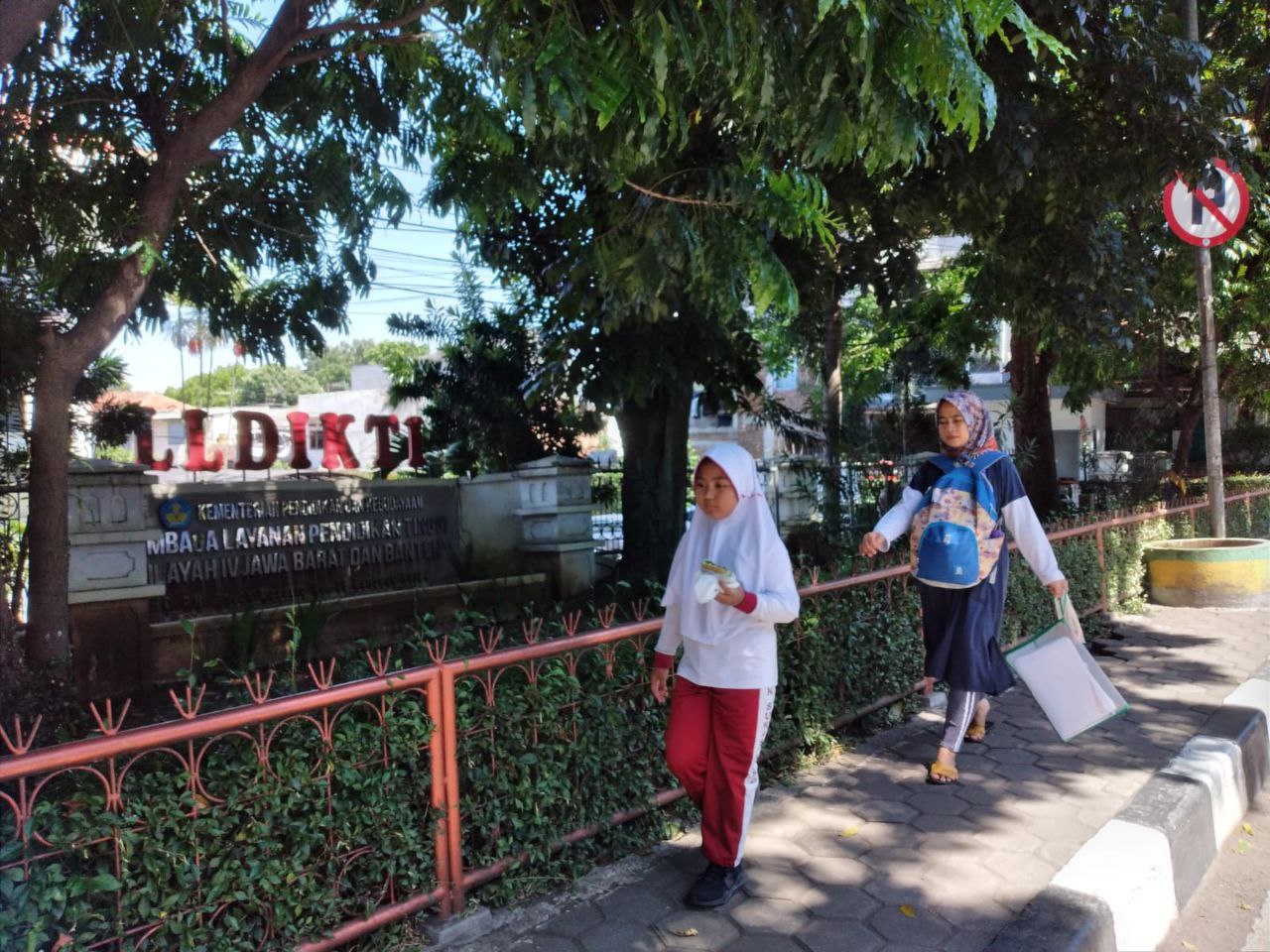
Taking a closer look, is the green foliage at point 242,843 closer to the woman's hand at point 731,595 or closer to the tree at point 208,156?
the woman's hand at point 731,595

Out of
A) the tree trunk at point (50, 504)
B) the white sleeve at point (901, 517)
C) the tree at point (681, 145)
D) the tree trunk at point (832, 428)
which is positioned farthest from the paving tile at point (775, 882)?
the tree trunk at point (832, 428)

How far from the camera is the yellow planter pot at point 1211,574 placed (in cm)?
813

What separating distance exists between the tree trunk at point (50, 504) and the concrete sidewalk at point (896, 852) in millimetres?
2463

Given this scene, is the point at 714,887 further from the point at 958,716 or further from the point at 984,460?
the point at 984,460

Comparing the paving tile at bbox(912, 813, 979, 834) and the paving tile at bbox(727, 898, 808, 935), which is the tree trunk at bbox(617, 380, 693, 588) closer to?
the paving tile at bbox(912, 813, 979, 834)

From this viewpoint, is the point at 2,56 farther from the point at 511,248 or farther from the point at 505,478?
the point at 505,478

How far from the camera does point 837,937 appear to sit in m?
2.97

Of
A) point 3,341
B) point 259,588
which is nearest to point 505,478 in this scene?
point 259,588

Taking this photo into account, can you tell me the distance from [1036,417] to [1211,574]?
15.7 ft

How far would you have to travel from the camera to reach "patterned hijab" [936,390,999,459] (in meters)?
4.22

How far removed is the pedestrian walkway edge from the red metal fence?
1467 millimetres

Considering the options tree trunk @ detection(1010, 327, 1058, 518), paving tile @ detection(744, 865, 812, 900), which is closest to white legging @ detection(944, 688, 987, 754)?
paving tile @ detection(744, 865, 812, 900)

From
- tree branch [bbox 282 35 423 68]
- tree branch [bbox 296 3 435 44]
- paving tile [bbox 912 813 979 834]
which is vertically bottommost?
paving tile [bbox 912 813 979 834]

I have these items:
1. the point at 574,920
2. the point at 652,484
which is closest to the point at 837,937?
the point at 574,920
